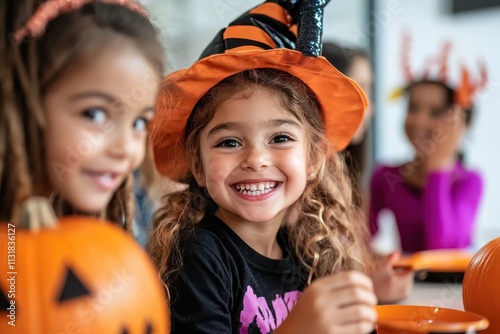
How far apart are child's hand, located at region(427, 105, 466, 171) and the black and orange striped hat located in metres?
1.21

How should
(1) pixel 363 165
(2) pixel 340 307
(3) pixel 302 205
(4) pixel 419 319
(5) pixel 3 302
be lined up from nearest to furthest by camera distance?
(5) pixel 3 302, (2) pixel 340 307, (4) pixel 419 319, (3) pixel 302 205, (1) pixel 363 165

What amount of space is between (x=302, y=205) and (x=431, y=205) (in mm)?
1134

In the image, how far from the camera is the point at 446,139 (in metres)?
2.23

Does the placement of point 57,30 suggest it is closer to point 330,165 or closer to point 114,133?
point 114,133

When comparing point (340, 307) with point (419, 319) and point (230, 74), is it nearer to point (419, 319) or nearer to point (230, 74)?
point (419, 319)

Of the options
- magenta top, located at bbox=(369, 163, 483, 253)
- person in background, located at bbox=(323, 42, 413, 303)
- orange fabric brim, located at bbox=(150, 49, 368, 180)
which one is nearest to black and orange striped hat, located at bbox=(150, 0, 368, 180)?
orange fabric brim, located at bbox=(150, 49, 368, 180)

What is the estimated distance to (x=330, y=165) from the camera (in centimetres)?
116

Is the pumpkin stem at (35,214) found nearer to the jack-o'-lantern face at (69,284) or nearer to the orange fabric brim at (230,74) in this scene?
the jack-o'-lantern face at (69,284)

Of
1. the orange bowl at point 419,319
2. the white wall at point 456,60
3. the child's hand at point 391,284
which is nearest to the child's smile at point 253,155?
the orange bowl at point 419,319

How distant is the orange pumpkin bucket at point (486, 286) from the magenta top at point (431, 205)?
1186 millimetres

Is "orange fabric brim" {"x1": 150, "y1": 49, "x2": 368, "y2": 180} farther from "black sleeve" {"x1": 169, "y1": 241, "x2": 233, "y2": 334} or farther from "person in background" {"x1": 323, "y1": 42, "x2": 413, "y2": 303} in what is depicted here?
"black sleeve" {"x1": 169, "y1": 241, "x2": 233, "y2": 334}

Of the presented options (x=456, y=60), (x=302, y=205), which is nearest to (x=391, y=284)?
(x=302, y=205)

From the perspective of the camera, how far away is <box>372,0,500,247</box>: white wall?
3.38 metres

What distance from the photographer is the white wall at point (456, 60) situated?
3.38m
